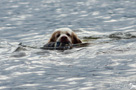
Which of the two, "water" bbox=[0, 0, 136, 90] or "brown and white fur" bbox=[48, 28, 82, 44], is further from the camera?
"brown and white fur" bbox=[48, 28, 82, 44]

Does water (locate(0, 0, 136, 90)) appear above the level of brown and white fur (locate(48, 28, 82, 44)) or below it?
below

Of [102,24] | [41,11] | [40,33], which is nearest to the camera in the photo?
[40,33]

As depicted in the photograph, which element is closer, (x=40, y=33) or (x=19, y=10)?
(x=40, y=33)

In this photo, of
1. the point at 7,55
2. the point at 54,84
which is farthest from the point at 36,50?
the point at 54,84

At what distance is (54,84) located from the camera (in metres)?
6.24

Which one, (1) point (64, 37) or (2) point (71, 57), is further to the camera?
(1) point (64, 37)

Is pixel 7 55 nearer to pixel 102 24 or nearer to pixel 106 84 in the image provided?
pixel 106 84

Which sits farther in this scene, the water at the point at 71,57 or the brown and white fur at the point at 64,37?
the brown and white fur at the point at 64,37

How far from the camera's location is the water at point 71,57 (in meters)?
6.30

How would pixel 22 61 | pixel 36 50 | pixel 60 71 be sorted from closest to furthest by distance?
pixel 60 71 < pixel 22 61 < pixel 36 50

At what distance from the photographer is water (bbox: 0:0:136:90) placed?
20.7ft

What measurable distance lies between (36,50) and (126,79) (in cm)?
382

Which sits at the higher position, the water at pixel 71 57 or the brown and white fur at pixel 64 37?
the brown and white fur at pixel 64 37

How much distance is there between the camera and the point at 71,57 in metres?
8.46
